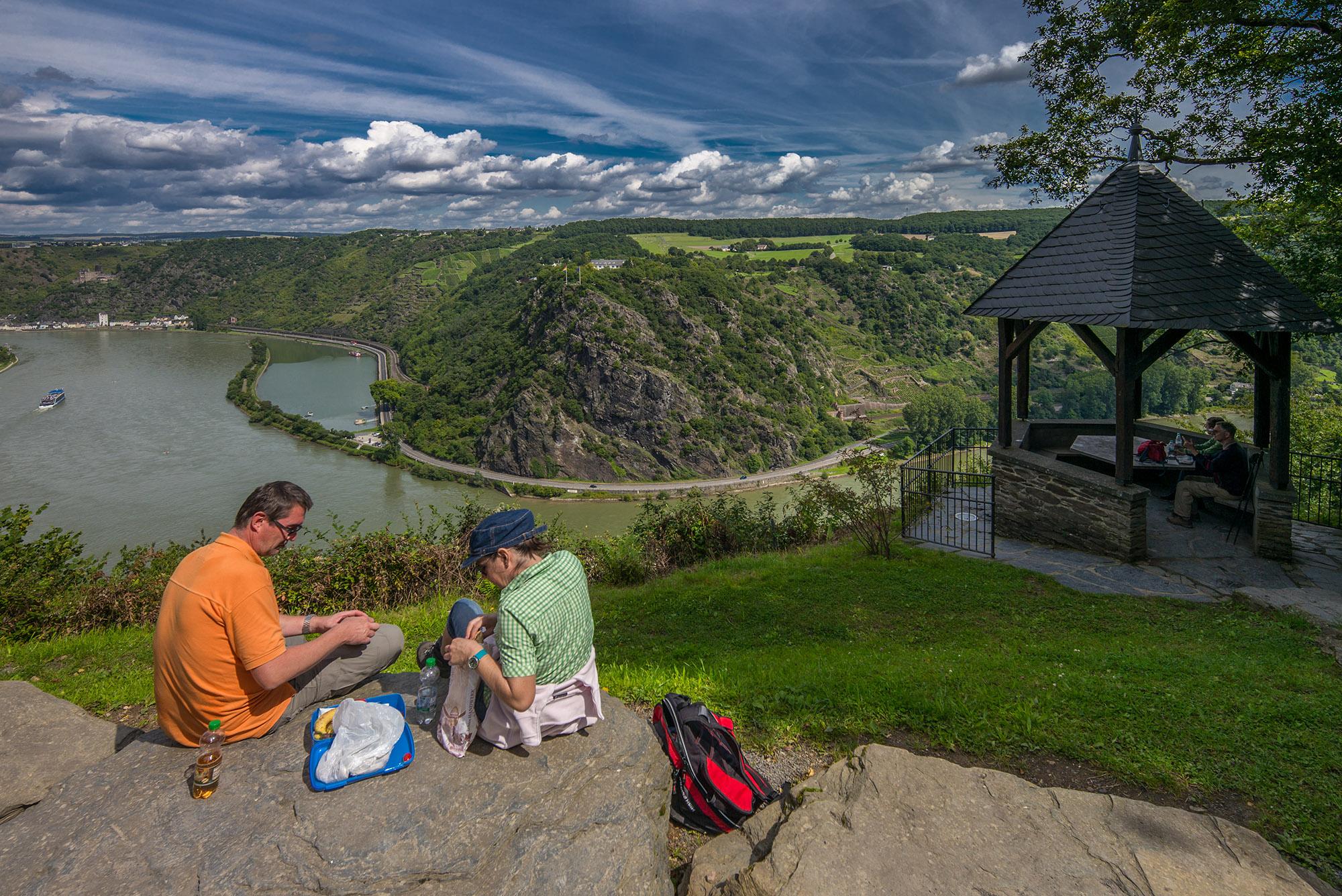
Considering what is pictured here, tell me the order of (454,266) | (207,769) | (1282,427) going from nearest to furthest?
(207,769) < (1282,427) < (454,266)

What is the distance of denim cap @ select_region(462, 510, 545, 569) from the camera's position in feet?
8.98

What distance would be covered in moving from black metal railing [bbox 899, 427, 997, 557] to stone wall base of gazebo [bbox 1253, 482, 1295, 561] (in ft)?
7.74

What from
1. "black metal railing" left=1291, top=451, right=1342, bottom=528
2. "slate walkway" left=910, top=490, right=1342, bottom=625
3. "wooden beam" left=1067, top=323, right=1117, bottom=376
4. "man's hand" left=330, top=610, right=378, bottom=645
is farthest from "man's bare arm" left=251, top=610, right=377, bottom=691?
"black metal railing" left=1291, top=451, right=1342, bottom=528

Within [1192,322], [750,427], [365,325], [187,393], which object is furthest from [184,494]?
[365,325]

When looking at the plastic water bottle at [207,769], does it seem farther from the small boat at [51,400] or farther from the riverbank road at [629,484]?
the small boat at [51,400]

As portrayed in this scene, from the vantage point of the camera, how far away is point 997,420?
367 inches

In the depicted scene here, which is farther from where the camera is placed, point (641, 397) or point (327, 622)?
point (641, 397)

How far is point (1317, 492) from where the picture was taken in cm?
895

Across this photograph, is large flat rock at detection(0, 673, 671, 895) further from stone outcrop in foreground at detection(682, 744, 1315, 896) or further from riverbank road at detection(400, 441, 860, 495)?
riverbank road at detection(400, 441, 860, 495)

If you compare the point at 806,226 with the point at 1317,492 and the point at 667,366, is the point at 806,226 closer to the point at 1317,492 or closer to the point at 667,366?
the point at 667,366

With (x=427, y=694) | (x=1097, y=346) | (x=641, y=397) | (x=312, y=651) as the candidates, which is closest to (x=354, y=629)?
(x=312, y=651)

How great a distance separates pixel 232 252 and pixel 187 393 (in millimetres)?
112644

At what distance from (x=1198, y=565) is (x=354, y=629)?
24.5ft

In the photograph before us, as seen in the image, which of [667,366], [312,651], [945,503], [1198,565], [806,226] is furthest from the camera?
[806,226]
